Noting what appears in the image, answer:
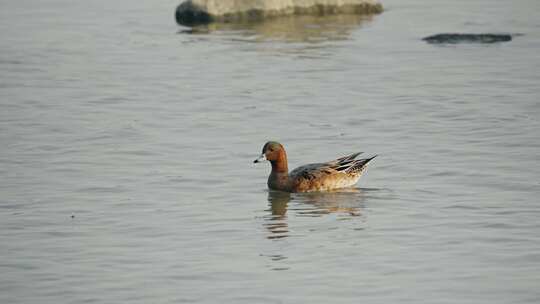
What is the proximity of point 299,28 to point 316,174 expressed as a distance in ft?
46.5

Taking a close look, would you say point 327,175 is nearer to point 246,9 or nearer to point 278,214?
point 278,214

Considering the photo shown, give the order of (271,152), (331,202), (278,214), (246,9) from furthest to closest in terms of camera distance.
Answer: (246,9), (271,152), (331,202), (278,214)

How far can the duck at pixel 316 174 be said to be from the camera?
14.5 m

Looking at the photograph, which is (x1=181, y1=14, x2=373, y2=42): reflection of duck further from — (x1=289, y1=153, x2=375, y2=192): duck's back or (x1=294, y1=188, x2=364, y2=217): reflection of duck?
(x1=294, y1=188, x2=364, y2=217): reflection of duck

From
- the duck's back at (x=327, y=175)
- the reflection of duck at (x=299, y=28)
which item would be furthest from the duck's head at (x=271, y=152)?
the reflection of duck at (x=299, y=28)

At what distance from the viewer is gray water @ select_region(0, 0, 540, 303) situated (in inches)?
414

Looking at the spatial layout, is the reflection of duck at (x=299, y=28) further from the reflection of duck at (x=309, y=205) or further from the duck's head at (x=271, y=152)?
the reflection of duck at (x=309, y=205)

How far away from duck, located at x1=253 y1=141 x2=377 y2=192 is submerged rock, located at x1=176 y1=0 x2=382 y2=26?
14.7 meters

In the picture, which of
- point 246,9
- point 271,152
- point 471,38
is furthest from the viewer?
point 246,9

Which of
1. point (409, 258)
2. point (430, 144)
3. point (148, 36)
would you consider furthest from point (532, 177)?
point (148, 36)

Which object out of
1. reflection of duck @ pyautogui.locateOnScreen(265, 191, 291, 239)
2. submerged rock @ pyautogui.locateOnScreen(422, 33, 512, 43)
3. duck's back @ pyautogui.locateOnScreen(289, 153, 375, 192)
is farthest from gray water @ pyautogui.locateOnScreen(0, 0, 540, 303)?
submerged rock @ pyautogui.locateOnScreen(422, 33, 512, 43)

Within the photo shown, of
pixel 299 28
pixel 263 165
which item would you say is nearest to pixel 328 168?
pixel 263 165

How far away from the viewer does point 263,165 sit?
16.4 metres

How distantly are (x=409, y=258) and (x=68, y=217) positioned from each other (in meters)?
4.20
